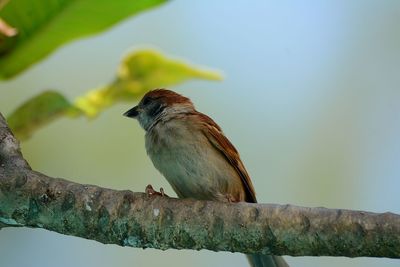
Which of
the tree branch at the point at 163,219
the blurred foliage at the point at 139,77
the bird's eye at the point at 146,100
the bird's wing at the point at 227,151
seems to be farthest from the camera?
the bird's eye at the point at 146,100

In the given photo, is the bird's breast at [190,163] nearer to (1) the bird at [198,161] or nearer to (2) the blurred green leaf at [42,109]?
(1) the bird at [198,161]

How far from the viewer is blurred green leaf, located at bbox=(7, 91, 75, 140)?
2791 mm

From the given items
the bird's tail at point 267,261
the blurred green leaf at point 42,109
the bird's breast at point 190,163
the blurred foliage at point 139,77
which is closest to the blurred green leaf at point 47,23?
the blurred green leaf at point 42,109

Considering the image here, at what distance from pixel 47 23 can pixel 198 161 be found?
0.96 meters

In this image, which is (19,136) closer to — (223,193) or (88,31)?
(88,31)

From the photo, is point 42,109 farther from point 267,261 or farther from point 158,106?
point 158,106

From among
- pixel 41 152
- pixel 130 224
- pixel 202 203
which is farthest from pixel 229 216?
pixel 41 152

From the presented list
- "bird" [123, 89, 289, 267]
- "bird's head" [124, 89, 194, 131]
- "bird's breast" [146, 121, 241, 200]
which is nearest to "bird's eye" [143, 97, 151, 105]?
"bird's head" [124, 89, 194, 131]

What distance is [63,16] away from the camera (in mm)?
2877

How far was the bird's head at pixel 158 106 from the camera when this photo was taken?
3915 millimetres

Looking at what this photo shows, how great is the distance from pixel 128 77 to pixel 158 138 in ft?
1.59

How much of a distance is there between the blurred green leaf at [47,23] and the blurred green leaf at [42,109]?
0.12 m

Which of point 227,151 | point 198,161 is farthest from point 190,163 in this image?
point 227,151

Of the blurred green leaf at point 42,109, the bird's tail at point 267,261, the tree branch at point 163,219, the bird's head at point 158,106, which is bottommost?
the tree branch at point 163,219
